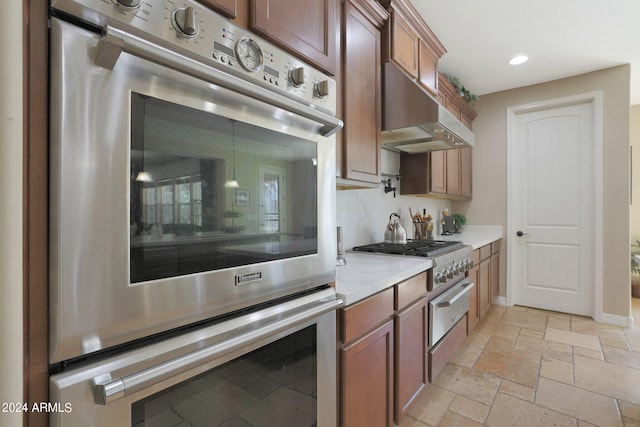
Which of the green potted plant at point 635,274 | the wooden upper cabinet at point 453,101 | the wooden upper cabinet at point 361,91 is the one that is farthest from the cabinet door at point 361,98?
the green potted plant at point 635,274

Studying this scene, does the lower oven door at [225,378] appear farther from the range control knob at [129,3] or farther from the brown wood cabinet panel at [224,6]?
the brown wood cabinet panel at [224,6]

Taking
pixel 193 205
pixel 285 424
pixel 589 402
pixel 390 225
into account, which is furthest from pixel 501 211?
pixel 193 205

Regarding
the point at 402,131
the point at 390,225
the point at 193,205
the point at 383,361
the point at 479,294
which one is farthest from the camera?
the point at 479,294

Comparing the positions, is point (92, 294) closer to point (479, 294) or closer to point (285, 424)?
point (285, 424)

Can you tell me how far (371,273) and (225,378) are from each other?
2.80 feet

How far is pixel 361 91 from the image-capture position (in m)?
1.69

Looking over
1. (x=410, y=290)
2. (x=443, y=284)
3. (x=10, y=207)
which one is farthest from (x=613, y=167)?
(x=10, y=207)

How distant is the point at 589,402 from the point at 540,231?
7.16ft

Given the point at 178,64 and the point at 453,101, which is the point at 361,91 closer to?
the point at 178,64

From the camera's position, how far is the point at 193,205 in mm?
715

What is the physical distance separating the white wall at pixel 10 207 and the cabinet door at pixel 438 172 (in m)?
2.75

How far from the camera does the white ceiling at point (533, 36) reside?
2.20m

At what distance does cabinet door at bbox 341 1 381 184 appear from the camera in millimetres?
1583

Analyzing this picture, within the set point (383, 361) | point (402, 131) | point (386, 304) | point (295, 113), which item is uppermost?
point (402, 131)
